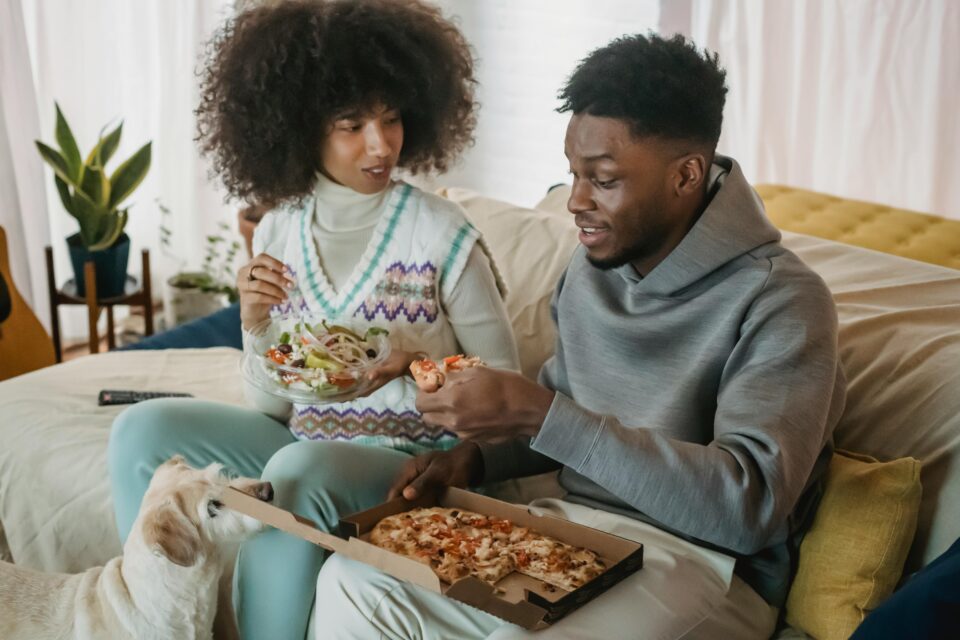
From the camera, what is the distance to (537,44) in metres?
3.93

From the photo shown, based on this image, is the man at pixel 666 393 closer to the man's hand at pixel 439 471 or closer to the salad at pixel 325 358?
the man's hand at pixel 439 471

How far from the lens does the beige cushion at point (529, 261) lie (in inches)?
92.2

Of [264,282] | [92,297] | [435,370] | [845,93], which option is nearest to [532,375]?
[264,282]

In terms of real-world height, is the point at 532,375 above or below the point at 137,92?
below

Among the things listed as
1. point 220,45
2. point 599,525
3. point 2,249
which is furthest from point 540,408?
point 2,249

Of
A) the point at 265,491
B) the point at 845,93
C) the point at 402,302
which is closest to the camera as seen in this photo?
the point at 265,491

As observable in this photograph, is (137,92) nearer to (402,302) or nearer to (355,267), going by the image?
(355,267)

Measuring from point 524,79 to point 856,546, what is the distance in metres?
2.75

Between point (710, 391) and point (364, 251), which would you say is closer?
point (710, 391)

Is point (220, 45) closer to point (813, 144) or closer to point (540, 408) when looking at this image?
point (540, 408)

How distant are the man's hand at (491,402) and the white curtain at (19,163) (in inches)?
103

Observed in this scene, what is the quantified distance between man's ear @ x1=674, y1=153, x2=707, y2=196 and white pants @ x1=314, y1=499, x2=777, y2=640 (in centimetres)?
55

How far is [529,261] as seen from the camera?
2.46 meters

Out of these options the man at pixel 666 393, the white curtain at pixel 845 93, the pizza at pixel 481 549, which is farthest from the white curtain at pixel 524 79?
the pizza at pixel 481 549
